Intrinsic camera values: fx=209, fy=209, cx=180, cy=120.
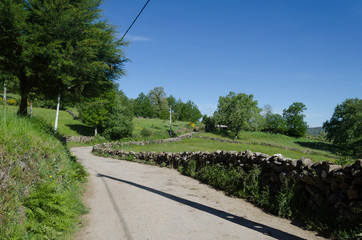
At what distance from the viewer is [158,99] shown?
361 feet

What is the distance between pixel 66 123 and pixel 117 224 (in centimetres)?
4872

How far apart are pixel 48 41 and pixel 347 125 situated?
5368cm

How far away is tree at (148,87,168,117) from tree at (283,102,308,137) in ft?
176

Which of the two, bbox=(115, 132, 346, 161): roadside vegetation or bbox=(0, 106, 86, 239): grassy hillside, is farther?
bbox=(115, 132, 346, 161): roadside vegetation

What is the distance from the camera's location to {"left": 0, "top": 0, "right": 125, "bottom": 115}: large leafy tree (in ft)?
21.9

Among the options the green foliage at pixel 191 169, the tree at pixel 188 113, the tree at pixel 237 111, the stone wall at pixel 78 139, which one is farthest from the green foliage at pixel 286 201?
the tree at pixel 188 113

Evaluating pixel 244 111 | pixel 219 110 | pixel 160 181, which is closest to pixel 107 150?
pixel 160 181

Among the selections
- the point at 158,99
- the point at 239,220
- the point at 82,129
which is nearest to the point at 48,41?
the point at 239,220

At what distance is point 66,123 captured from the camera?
154ft

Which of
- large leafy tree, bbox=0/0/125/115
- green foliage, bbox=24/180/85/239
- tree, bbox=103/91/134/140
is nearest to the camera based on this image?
green foliage, bbox=24/180/85/239

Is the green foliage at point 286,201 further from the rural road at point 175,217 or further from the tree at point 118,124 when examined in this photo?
the tree at point 118,124

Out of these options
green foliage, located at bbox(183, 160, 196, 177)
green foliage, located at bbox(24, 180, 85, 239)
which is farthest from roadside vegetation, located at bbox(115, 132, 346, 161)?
green foliage, located at bbox(24, 180, 85, 239)

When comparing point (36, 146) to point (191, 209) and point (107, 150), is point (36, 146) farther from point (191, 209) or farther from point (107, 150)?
point (107, 150)

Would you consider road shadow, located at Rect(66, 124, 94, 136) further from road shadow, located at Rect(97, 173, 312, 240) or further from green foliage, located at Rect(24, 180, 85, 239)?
green foliage, located at Rect(24, 180, 85, 239)
